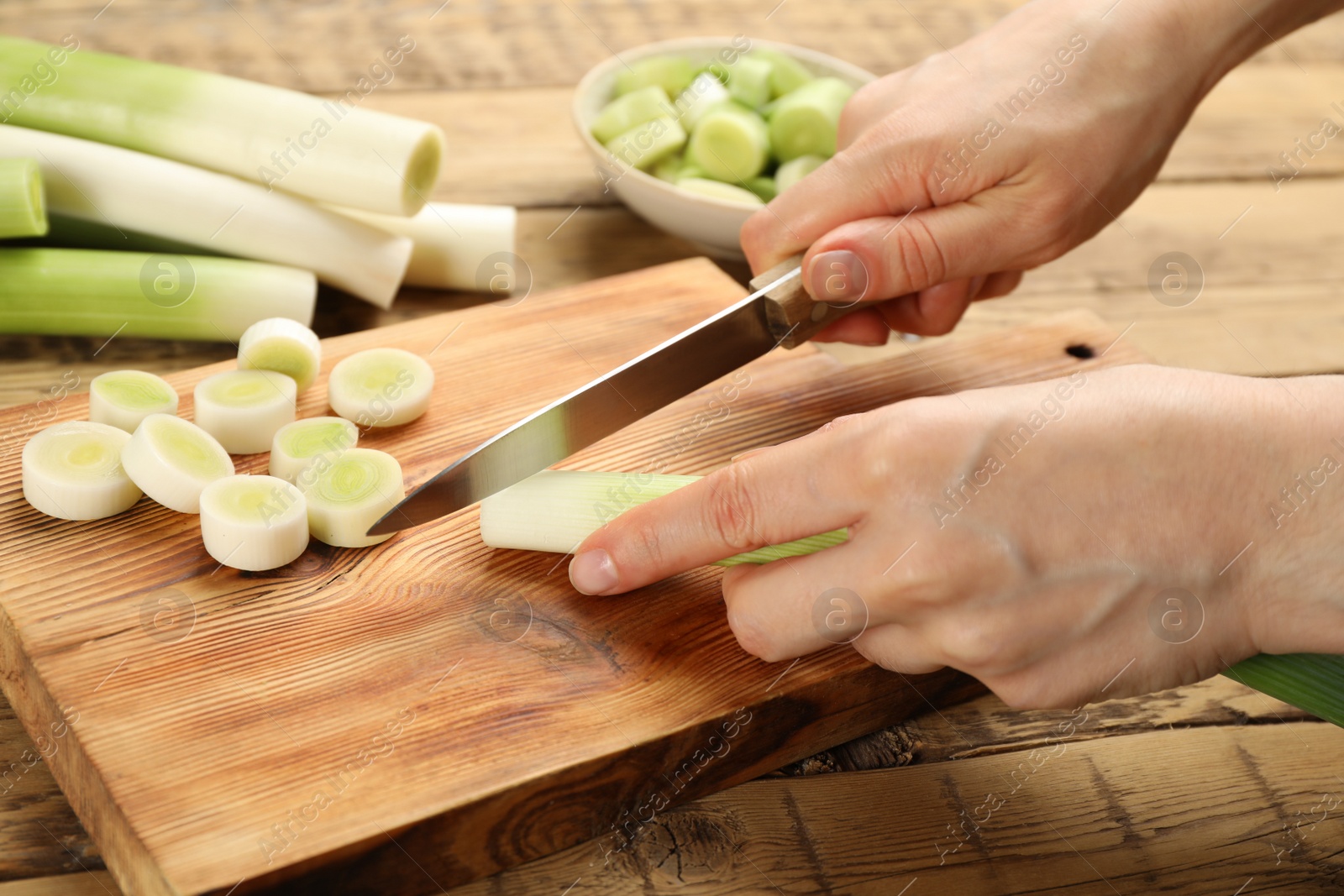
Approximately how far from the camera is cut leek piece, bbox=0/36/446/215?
2.18 metres

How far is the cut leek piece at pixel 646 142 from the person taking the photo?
2492 mm

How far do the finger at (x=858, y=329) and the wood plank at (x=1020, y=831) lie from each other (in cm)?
85

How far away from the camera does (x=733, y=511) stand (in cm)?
143

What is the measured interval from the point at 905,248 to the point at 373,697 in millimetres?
1115

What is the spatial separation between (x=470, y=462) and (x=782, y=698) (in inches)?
21.6

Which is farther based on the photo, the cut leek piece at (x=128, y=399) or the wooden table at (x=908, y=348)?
the cut leek piece at (x=128, y=399)

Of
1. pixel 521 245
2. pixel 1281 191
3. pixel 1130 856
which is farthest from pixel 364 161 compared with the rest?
pixel 1281 191

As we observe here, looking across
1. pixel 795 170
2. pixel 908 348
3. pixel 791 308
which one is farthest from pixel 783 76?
pixel 791 308

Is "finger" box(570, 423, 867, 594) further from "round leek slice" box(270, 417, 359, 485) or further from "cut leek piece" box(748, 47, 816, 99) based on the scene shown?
"cut leek piece" box(748, 47, 816, 99)

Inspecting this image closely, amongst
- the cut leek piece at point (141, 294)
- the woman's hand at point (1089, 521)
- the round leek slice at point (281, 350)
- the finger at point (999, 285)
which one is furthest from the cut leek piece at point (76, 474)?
the finger at point (999, 285)

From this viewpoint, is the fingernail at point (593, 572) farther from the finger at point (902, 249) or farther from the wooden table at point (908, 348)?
the finger at point (902, 249)

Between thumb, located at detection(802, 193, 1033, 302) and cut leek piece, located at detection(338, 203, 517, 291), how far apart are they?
0.82 m

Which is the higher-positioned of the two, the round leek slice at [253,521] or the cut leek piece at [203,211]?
the cut leek piece at [203,211]

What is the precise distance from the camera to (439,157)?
2326 mm
